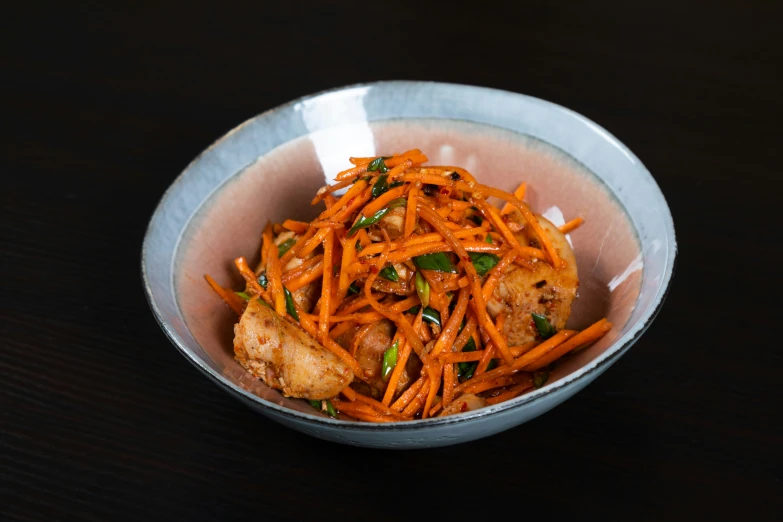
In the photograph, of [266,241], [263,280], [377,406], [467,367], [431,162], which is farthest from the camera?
[431,162]

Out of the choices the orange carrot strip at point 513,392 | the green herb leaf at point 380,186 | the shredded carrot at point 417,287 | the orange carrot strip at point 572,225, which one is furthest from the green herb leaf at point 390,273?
the orange carrot strip at point 572,225

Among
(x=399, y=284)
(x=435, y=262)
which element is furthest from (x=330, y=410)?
(x=435, y=262)

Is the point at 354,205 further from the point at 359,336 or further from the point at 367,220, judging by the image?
the point at 359,336

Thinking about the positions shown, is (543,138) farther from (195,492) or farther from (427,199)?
(195,492)

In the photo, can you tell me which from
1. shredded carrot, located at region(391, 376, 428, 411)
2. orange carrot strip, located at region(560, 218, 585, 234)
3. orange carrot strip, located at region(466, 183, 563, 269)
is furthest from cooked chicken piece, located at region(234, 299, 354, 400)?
orange carrot strip, located at region(560, 218, 585, 234)

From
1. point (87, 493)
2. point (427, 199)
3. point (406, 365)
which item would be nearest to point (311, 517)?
point (406, 365)

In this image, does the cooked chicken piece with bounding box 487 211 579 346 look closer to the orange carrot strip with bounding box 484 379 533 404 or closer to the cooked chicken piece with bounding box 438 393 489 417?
the orange carrot strip with bounding box 484 379 533 404

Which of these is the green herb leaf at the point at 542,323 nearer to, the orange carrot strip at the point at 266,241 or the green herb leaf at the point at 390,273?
the green herb leaf at the point at 390,273
